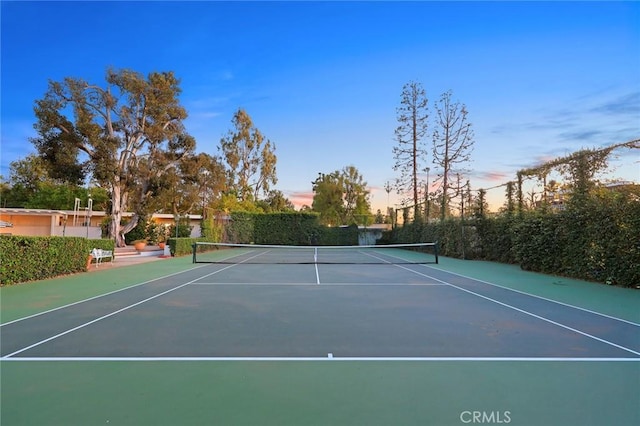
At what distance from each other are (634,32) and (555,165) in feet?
13.8

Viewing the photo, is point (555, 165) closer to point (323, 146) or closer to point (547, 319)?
point (547, 319)

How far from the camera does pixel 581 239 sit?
350 inches

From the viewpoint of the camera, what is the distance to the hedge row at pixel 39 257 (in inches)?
310

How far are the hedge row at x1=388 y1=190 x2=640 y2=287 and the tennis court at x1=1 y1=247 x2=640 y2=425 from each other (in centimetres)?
156

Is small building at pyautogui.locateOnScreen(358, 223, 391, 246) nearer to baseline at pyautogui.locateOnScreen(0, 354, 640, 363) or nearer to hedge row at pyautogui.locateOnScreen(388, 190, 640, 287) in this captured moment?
hedge row at pyautogui.locateOnScreen(388, 190, 640, 287)

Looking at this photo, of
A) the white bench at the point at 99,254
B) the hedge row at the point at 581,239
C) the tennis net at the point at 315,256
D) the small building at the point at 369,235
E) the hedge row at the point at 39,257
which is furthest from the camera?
the small building at the point at 369,235

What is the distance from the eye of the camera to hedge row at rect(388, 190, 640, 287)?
759cm

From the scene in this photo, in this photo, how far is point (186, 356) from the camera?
3445 mm

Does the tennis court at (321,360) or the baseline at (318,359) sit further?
the baseline at (318,359)

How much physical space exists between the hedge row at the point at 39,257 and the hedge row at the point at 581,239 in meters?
12.7

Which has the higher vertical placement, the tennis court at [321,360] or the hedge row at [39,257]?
the hedge row at [39,257]

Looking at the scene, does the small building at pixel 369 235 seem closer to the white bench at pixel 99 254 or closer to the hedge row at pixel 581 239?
the hedge row at pixel 581 239

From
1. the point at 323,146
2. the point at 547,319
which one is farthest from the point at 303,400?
the point at 323,146

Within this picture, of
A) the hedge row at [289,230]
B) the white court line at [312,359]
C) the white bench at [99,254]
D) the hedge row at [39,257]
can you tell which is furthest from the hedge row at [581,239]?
the hedge row at [289,230]
